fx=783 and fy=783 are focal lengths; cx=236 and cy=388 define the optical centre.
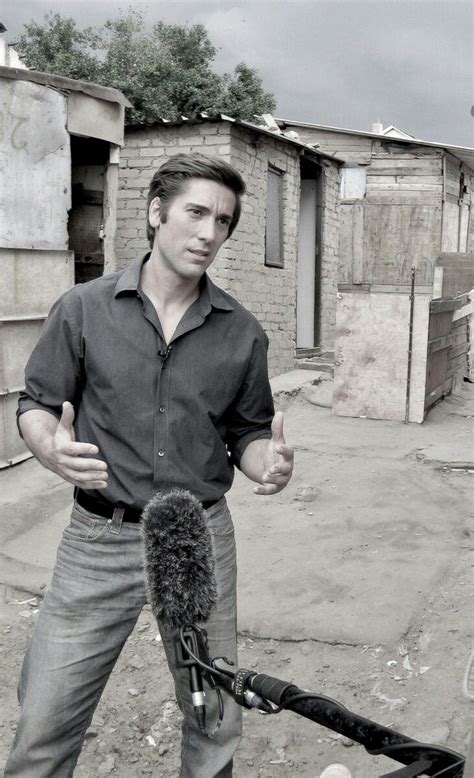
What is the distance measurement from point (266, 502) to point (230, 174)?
172 inches

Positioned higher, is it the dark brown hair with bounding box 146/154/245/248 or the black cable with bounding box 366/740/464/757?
the dark brown hair with bounding box 146/154/245/248

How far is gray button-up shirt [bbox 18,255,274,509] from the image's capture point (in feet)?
7.22

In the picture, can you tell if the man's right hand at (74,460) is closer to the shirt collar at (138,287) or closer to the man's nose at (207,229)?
the shirt collar at (138,287)

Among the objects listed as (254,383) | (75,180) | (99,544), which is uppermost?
(75,180)

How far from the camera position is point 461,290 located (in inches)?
406

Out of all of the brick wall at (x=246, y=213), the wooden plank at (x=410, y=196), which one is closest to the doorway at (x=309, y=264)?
the brick wall at (x=246, y=213)

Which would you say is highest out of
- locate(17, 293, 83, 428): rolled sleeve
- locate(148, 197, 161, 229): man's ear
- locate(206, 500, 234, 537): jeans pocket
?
locate(148, 197, 161, 229): man's ear

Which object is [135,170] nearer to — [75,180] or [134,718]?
[75,180]

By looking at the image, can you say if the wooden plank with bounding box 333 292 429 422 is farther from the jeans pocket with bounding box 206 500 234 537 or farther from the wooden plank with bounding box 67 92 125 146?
the jeans pocket with bounding box 206 500 234 537

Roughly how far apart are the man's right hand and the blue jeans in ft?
1.04

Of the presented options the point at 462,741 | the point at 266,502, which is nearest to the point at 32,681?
the point at 462,741

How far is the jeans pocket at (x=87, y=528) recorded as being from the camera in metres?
2.18

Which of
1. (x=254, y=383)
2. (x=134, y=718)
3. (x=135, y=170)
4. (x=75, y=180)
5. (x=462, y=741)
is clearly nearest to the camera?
(x=254, y=383)

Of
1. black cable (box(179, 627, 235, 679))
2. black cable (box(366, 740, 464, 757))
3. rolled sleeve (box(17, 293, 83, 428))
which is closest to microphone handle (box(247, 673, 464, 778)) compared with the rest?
black cable (box(366, 740, 464, 757))
